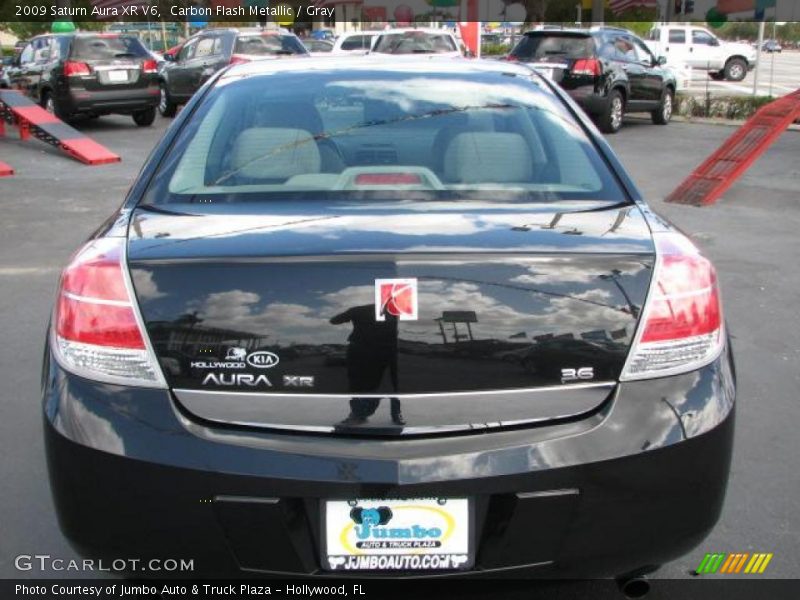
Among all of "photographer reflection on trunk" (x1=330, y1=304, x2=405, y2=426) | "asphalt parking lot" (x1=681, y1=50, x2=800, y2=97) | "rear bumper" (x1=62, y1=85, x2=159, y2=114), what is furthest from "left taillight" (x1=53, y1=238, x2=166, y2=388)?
"asphalt parking lot" (x1=681, y1=50, x2=800, y2=97)

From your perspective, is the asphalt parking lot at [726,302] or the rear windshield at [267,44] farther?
the rear windshield at [267,44]

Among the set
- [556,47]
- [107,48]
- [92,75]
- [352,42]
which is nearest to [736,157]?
[556,47]

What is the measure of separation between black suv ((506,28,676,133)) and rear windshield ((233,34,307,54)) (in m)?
5.23

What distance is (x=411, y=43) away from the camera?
19359 mm

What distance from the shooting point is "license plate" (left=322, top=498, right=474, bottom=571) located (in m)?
2.20

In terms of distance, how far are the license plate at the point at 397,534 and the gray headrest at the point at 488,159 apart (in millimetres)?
1249

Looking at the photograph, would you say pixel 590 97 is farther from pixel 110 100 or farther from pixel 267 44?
pixel 110 100

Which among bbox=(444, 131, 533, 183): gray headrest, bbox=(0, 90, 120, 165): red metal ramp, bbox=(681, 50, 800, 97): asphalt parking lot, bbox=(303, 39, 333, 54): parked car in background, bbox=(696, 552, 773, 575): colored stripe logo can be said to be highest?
bbox=(444, 131, 533, 183): gray headrest

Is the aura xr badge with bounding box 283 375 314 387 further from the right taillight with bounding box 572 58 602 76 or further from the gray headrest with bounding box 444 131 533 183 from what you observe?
the right taillight with bounding box 572 58 602 76

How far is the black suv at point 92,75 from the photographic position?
16.4m

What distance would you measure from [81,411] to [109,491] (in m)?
0.21

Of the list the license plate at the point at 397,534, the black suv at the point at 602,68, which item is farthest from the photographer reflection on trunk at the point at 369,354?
the black suv at the point at 602,68

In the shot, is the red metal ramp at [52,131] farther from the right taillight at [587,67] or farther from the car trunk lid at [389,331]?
the car trunk lid at [389,331]

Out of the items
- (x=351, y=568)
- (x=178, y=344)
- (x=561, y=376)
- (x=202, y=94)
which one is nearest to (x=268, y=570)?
(x=351, y=568)
